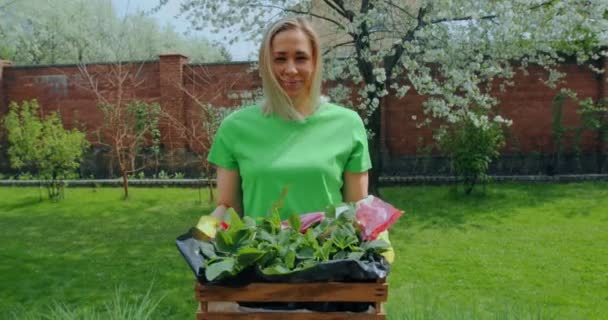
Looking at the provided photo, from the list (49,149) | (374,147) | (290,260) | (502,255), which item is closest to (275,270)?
(290,260)

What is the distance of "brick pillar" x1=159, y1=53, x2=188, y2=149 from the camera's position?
13703 millimetres

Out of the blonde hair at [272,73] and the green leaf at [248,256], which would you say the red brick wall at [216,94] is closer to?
the blonde hair at [272,73]

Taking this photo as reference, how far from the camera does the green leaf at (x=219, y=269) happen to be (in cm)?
124

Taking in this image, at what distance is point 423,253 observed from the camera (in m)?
6.44

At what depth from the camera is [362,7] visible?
8.23 m

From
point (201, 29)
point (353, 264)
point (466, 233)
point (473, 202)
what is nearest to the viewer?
point (353, 264)

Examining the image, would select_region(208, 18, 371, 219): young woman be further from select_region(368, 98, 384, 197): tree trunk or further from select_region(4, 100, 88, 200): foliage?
select_region(4, 100, 88, 200): foliage

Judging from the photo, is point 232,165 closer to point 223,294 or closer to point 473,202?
point 223,294

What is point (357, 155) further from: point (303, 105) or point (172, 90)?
point (172, 90)

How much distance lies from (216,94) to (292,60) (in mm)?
11739

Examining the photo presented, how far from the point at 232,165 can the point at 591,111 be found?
11801 mm

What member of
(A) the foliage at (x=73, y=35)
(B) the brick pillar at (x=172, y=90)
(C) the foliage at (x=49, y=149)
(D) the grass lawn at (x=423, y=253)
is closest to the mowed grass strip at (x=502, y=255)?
(D) the grass lawn at (x=423, y=253)

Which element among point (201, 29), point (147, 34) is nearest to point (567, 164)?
point (201, 29)

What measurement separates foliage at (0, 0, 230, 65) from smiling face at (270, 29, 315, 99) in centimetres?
1924
